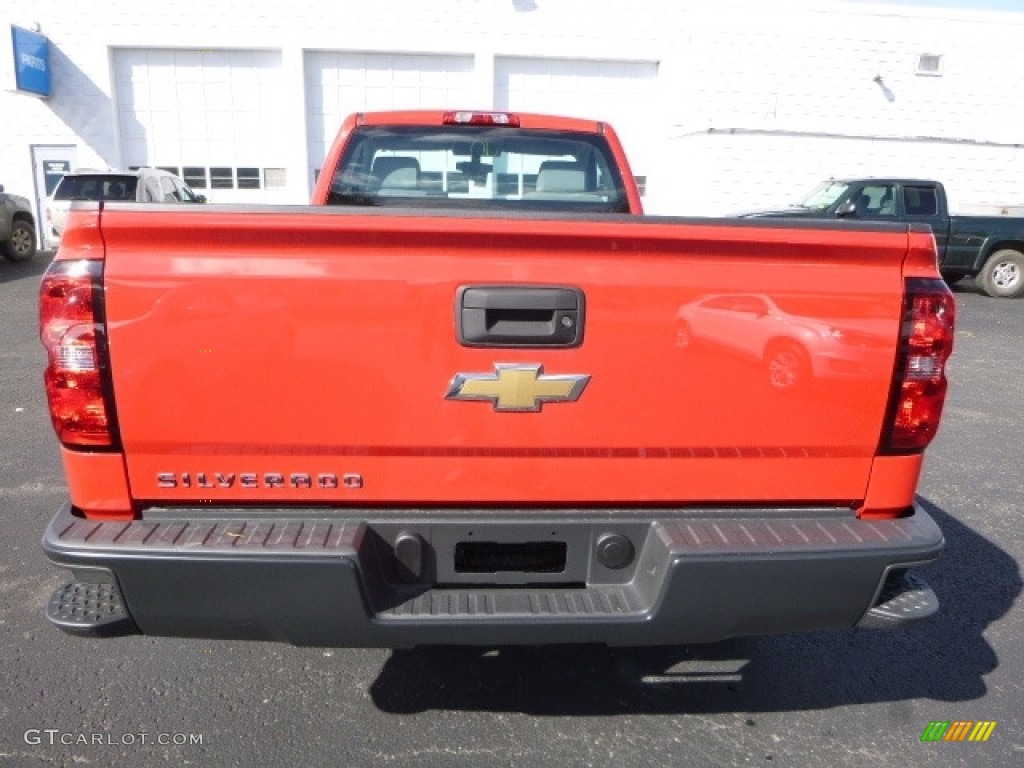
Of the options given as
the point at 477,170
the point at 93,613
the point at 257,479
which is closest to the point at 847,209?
the point at 477,170

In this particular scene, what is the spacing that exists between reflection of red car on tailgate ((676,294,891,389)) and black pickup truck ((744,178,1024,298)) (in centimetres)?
1087

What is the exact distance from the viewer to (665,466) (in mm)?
2133

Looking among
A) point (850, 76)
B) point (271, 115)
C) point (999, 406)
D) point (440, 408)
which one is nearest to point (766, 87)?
point (850, 76)

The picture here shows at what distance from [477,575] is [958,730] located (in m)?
1.88

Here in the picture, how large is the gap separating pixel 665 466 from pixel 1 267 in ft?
55.9

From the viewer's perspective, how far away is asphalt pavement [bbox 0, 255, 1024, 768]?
8.21ft

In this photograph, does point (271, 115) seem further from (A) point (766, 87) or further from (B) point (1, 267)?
(A) point (766, 87)

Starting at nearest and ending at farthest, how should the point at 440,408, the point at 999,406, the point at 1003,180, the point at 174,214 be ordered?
1. the point at 174,214
2. the point at 440,408
3. the point at 999,406
4. the point at 1003,180

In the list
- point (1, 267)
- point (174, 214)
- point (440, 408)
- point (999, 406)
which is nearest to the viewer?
point (174, 214)

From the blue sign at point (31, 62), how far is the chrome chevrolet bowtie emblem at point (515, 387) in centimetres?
1844

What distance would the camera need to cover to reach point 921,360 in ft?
6.86

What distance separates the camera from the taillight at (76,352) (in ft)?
6.18

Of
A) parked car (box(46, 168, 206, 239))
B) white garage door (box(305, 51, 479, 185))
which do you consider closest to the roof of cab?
parked car (box(46, 168, 206, 239))

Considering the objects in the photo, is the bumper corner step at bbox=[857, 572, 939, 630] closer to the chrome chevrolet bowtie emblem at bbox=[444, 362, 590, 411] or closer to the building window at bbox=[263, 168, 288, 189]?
the chrome chevrolet bowtie emblem at bbox=[444, 362, 590, 411]
